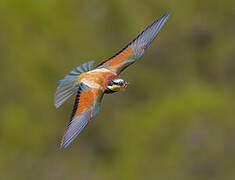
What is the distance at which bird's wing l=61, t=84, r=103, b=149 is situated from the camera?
4.71 metres

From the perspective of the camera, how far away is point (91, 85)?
507 centimetres

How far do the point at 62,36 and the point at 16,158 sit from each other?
2.21 meters

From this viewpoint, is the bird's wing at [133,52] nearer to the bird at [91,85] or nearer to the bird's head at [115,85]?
the bird at [91,85]

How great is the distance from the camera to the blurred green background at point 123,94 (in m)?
12.9

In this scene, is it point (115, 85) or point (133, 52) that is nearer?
point (115, 85)

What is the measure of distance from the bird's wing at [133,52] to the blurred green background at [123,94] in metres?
6.73

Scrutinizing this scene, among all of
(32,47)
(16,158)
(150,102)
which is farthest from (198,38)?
(16,158)

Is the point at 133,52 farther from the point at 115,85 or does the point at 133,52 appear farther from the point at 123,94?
the point at 123,94

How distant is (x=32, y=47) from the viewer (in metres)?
13.6

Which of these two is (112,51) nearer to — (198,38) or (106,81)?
(198,38)

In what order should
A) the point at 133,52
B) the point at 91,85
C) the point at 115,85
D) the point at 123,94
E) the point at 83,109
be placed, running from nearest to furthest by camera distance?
the point at 83,109, the point at 115,85, the point at 91,85, the point at 133,52, the point at 123,94

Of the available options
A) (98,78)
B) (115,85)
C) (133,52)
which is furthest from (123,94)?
(115,85)

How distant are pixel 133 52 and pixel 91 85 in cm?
56

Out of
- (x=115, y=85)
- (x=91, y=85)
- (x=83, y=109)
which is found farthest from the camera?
(x=91, y=85)
